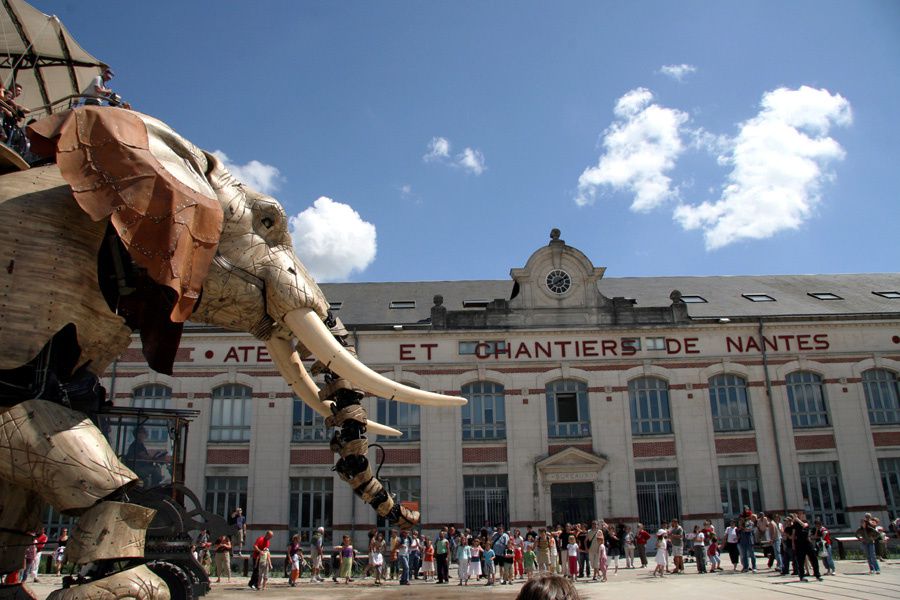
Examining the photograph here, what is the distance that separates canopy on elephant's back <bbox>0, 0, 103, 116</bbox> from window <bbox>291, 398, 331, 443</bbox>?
15299 mm

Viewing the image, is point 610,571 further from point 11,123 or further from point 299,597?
point 11,123

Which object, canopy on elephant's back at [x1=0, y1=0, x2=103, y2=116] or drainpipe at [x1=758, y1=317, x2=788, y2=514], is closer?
canopy on elephant's back at [x1=0, y1=0, x2=103, y2=116]

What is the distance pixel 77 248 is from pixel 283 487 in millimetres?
21330

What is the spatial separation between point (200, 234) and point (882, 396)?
91.3ft

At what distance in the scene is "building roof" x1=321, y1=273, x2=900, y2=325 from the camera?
2766 centimetres

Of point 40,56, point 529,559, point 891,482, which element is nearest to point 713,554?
point 529,559

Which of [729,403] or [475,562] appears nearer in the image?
[475,562]

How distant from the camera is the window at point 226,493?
2456cm

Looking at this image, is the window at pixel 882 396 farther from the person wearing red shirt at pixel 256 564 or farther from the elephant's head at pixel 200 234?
the elephant's head at pixel 200 234

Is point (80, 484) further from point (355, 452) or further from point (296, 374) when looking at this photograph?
point (296, 374)

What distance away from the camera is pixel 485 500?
80.4 feet

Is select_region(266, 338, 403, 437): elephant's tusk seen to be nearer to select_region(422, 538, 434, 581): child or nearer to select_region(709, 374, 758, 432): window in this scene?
select_region(422, 538, 434, 581): child

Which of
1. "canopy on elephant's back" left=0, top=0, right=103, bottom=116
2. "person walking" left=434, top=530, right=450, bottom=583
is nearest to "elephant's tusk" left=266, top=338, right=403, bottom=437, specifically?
"canopy on elephant's back" left=0, top=0, right=103, bottom=116

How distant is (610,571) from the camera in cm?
1922
